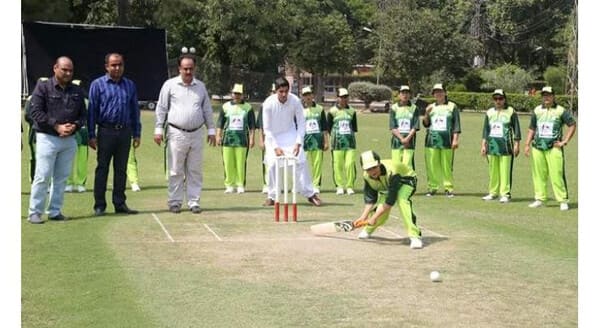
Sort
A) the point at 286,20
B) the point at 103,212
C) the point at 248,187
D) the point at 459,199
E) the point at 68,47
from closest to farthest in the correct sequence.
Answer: the point at 103,212, the point at 459,199, the point at 248,187, the point at 68,47, the point at 286,20

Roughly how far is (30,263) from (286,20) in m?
64.0

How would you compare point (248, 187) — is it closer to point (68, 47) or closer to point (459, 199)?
point (459, 199)

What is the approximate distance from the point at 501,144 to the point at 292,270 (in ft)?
27.2

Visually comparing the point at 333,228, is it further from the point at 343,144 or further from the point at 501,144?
the point at 343,144

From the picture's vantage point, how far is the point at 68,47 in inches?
1205

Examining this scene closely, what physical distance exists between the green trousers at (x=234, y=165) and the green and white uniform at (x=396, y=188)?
6718mm

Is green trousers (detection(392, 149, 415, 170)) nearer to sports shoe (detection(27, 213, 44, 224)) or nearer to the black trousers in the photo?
the black trousers

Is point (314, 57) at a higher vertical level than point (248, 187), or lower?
higher

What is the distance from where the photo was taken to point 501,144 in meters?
17.0

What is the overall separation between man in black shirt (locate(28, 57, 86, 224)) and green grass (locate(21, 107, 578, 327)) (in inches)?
22.3

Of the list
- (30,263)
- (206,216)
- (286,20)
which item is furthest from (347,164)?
(286,20)

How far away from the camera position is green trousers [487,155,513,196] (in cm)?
1692

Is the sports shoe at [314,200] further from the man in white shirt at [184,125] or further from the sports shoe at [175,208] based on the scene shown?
the sports shoe at [175,208]

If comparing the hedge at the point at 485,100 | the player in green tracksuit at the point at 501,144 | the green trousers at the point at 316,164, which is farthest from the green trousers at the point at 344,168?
the hedge at the point at 485,100
